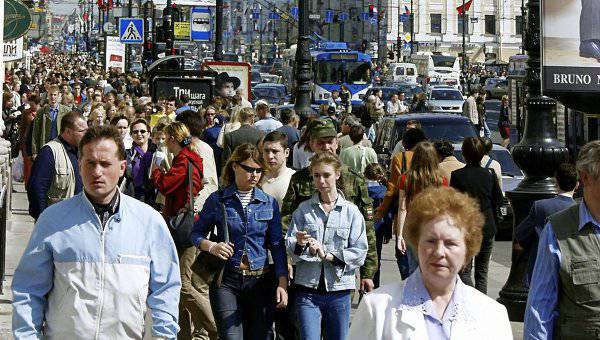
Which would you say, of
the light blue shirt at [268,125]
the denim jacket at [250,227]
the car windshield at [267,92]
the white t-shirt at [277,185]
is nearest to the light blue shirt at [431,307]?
the denim jacket at [250,227]

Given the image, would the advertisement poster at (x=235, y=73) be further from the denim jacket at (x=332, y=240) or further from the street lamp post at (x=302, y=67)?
the denim jacket at (x=332, y=240)

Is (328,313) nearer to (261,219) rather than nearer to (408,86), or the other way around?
(261,219)

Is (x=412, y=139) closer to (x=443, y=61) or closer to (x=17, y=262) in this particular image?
Answer: (x=17, y=262)

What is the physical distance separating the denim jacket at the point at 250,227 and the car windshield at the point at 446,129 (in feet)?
44.6

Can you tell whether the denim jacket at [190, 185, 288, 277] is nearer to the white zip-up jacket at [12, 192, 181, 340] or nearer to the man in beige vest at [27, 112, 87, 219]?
the man in beige vest at [27, 112, 87, 219]

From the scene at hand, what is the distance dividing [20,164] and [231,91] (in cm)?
971

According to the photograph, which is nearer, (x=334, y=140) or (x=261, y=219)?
(x=261, y=219)

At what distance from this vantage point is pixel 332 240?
8.10 metres

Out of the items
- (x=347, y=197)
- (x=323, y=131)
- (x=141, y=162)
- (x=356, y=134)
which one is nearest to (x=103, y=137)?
(x=347, y=197)

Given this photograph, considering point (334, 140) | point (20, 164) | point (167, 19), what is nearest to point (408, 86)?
point (167, 19)


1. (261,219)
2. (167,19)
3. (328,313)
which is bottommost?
(328,313)

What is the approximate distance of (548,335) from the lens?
18.7 feet

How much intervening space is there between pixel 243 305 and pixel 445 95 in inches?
1818

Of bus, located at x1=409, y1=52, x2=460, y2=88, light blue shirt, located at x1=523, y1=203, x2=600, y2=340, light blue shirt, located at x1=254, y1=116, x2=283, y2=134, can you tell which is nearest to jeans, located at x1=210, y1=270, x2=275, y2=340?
light blue shirt, located at x1=523, y1=203, x2=600, y2=340
